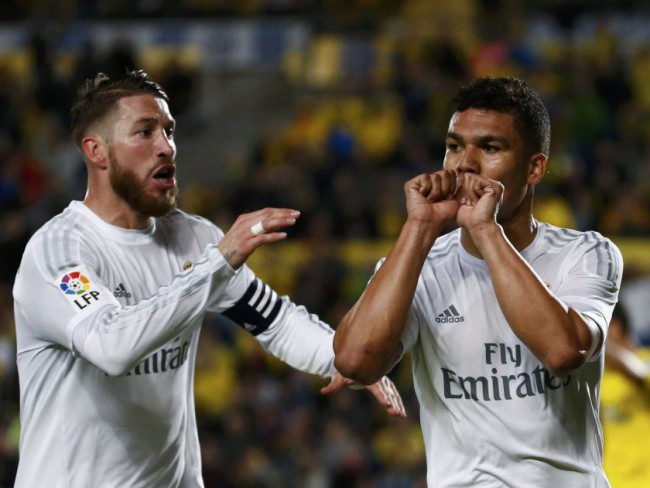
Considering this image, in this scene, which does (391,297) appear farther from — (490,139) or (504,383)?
(490,139)

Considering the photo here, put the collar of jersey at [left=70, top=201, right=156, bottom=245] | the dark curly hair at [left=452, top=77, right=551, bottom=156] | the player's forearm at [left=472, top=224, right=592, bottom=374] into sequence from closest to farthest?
the player's forearm at [left=472, top=224, right=592, bottom=374], the dark curly hair at [left=452, top=77, right=551, bottom=156], the collar of jersey at [left=70, top=201, right=156, bottom=245]

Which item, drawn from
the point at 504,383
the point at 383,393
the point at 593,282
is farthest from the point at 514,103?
the point at 383,393

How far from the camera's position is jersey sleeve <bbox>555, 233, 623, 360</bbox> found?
3324 millimetres

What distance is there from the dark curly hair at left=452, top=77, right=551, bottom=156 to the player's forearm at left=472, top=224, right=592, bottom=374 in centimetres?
51

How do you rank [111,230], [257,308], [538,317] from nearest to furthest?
[538,317]
[111,230]
[257,308]

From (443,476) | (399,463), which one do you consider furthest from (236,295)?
(399,463)

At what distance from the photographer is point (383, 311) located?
3291mm

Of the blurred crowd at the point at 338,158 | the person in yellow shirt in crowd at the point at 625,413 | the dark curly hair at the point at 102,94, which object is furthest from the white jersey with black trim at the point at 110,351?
the blurred crowd at the point at 338,158

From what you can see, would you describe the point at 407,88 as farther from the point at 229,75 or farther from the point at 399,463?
the point at 399,463

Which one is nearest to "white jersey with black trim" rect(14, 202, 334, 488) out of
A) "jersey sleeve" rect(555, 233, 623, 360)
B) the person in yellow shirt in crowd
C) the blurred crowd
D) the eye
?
the eye

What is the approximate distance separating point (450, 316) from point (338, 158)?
8021mm

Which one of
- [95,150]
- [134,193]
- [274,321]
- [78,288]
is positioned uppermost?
[95,150]

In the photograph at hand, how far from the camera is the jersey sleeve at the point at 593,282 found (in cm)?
332

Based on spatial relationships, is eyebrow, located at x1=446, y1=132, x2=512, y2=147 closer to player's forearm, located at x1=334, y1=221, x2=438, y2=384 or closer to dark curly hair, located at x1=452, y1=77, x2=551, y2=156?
dark curly hair, located at x1=452, y1=77, x2=551, y2=156
